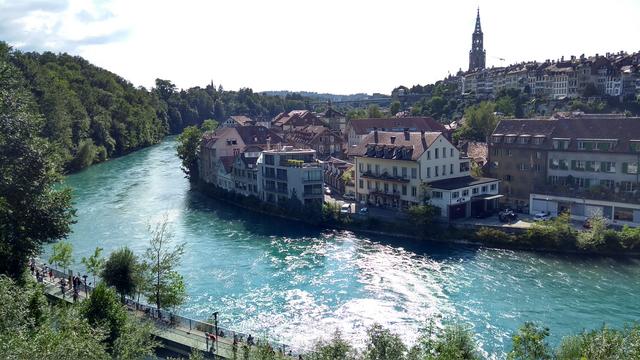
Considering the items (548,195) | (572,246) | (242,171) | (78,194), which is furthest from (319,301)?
(78,194)

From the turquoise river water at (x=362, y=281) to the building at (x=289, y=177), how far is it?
2.35 m

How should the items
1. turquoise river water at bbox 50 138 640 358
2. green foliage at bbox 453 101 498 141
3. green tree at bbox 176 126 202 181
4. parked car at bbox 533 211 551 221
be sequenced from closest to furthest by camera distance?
turquoise river water at bbox 50 138 640 358 < parked car at bbox 533 211 551 221 < green tree at bbox 176 126 202 181 < green foliage at bbox 453 101 498 141

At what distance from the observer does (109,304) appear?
18.4m

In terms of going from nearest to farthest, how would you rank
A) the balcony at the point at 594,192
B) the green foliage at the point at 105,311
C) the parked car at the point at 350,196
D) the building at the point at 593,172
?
the green foliage at the point at 105,311, the balcony at the point at 594,192, the building at the point at 593,172, the parked car at the point at 350,196

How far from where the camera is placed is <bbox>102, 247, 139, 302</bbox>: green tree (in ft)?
76.1

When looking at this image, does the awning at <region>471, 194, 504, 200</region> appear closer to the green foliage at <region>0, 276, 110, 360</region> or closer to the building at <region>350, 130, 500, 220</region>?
the building at <region>350, 130, 500, 220</region>

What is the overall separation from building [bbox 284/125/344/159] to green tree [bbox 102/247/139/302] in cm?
4174

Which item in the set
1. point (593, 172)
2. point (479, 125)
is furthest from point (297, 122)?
point (593, 172)

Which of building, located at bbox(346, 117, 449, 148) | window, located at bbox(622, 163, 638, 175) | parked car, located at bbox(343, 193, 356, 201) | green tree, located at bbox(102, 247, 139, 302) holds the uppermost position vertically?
building, located at bbox(346, 117, 449, 148)

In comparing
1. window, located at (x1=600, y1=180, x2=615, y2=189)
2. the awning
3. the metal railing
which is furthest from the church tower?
the metal railing

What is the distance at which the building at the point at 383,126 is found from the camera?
70.4 metres

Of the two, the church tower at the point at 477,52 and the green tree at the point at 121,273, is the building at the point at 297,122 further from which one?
the church tower at the point at 477,52

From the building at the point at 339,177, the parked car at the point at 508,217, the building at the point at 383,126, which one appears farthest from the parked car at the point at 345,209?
the building at the point at 383,126

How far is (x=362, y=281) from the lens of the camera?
28391 mm
